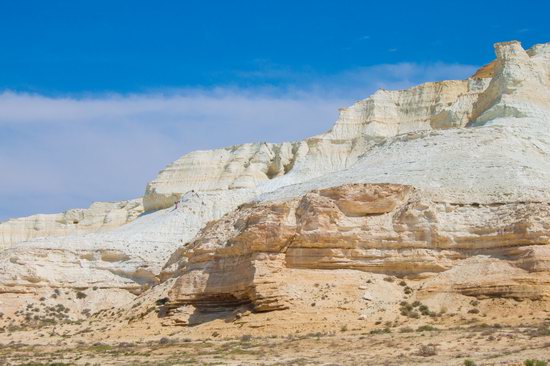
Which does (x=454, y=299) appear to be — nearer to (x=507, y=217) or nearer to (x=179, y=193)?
(x=507, y=217)

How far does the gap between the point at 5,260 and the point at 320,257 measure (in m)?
28.7

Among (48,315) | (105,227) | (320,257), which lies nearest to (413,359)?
(320,257)

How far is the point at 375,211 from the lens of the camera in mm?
40938

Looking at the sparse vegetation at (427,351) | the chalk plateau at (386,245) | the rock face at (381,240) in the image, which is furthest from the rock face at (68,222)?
the sparse vegetation at (427,351)

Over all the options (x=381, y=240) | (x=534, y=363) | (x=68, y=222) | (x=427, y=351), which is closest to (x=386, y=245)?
(x=381, y=240)

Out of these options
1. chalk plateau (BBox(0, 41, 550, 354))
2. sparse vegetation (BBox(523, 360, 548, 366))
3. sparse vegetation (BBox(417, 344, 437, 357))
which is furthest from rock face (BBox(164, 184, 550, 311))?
sparse vegetation (BBox(523, 360, 548, 366))

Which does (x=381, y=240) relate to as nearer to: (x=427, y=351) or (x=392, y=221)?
(x=392, y=221)

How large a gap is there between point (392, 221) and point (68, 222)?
61.2 m

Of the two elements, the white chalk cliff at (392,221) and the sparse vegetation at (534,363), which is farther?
the white chalk cliff at (392,221)

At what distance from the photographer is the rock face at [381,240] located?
3769 cm

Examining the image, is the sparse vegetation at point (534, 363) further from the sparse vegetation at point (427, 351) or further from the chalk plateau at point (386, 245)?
the chalk plateau at point (386, 245)

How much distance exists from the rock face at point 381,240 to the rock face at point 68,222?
5182cm

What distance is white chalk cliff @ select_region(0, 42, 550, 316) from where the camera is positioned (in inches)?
1549

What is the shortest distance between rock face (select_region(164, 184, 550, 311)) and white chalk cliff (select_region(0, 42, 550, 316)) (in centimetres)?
5
